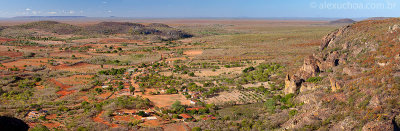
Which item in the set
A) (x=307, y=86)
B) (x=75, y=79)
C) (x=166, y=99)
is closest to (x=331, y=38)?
(x=307, y=86)

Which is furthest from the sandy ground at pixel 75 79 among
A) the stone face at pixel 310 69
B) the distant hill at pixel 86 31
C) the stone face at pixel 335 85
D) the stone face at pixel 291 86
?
the distant hill at pixel 86 31

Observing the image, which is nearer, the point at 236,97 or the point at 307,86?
the point at 307,86

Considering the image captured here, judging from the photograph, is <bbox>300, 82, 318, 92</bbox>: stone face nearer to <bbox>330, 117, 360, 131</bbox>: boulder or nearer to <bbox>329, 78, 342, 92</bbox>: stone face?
<bbox>329, 78, 342, 92</bbox>: stone face

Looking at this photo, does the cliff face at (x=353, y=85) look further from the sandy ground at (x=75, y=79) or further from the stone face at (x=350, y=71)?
the sandy ground at (x=75, y=79)

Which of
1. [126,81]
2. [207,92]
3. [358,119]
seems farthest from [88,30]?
[358,119]

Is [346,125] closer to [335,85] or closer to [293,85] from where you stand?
[335,85]

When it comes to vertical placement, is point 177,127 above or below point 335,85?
below

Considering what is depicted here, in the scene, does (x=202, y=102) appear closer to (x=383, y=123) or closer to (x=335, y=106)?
(x=335, y=106)

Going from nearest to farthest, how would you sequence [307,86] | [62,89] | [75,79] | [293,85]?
[307,86] < [293,85] < [62,89] < [75,79]
